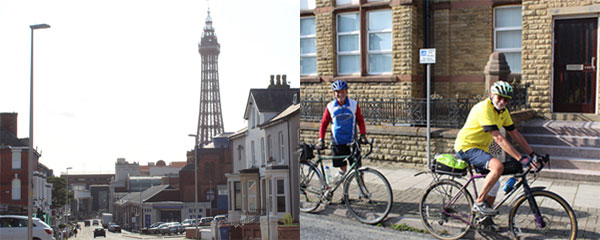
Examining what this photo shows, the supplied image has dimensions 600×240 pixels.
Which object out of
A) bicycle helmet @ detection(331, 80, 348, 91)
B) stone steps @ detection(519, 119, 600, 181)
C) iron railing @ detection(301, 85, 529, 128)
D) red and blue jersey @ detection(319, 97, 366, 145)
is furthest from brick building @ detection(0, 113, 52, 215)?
stone steps @ detection(519, 119, 600, 181)

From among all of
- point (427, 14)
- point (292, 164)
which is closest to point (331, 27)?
point (292, 164)

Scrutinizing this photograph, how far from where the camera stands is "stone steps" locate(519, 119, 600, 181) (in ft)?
15.3

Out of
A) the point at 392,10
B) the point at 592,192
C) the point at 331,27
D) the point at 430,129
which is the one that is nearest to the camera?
the point at 331,27

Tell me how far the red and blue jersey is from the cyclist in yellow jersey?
2.31ft

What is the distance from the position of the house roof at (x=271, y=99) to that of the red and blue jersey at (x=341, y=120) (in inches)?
41.9

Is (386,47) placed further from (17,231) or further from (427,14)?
(17,231)

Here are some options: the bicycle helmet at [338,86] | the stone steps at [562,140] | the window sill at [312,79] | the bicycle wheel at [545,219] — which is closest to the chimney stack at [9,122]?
the bicycle helmet at [338,86]

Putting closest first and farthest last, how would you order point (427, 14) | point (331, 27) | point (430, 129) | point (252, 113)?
point (252, 113) → point (331, 27) → point (430, 129) → point (427, 14)

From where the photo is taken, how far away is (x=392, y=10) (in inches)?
179

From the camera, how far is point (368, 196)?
3.25 meters

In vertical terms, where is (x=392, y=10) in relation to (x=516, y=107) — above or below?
above

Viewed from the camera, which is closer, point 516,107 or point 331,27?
point 331,27

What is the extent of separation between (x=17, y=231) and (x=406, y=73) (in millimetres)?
3867

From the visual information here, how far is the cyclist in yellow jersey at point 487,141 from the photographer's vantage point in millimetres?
3074
